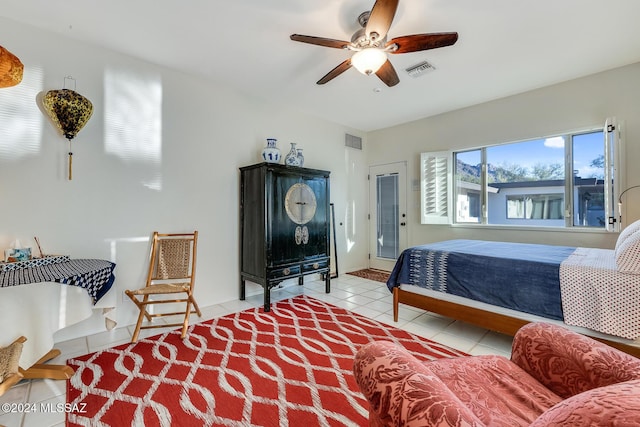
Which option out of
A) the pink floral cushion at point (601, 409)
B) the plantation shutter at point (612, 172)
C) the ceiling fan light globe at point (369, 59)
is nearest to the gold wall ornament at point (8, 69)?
the ceiling fan light globe at point (369, 59)

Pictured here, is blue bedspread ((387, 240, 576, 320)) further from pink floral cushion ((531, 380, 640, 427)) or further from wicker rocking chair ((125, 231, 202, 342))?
wicker rocking chair ((125, 231, 202, 342))

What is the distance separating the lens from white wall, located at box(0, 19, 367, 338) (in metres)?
2.35

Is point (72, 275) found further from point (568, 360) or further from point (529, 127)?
point (529, 127)

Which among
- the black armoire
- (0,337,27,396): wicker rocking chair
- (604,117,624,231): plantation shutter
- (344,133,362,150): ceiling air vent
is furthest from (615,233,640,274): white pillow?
(344,133,362,150): ceiling air vent

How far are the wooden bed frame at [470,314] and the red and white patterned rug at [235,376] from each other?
12.3 inches

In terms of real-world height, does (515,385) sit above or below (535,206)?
below

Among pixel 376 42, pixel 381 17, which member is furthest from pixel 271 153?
pixel 381 17

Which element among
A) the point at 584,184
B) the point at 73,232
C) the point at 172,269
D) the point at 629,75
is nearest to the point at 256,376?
the point at 172,269

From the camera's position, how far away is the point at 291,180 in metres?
3.48

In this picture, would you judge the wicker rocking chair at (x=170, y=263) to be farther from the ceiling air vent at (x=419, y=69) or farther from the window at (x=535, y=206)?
the window at (x=535, y=206)

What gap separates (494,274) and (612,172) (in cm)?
186

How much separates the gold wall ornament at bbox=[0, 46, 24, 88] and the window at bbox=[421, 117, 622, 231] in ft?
15.1

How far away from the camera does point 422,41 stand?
2.07 metres

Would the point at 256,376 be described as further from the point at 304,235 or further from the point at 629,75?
the point at 629,75
